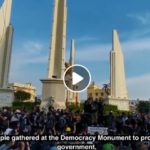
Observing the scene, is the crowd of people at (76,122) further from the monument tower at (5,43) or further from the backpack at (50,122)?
the monument tower at (5,43)

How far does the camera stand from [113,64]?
45.7m

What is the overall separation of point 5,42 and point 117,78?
1508cm

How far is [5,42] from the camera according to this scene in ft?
128

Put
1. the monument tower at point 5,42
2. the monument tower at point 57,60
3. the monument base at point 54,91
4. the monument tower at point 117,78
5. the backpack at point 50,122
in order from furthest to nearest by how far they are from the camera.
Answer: the monument tower at point 117,78, the monument tower at point 5,42, the monument tower at point 57,60, the monument base at point 54,91, the backpack at point 50,122

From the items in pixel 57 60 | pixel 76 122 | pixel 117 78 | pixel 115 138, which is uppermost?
pixel 117 78

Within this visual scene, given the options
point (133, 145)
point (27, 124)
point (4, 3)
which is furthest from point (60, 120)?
point (4, 3)

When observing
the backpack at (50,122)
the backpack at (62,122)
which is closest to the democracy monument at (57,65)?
the backpack at (50,122)

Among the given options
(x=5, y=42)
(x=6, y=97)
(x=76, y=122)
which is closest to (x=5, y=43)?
(x=5, y=42)

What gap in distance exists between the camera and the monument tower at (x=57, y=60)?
3052 centimetres

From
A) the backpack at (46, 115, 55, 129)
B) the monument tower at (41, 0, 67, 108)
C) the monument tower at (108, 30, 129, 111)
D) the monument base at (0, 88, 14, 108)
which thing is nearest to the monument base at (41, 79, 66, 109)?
the monument tower at (41, 0, 67, 108)

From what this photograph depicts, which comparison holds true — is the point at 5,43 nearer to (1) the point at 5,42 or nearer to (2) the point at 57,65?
(1) the point at 5,42

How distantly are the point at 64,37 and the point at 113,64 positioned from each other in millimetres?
14803

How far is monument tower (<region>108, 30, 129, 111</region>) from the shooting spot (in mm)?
45062

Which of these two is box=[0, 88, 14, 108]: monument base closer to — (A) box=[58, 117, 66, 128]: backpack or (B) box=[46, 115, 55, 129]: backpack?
(B) box=[46, 115, 55, 129]: backpack
